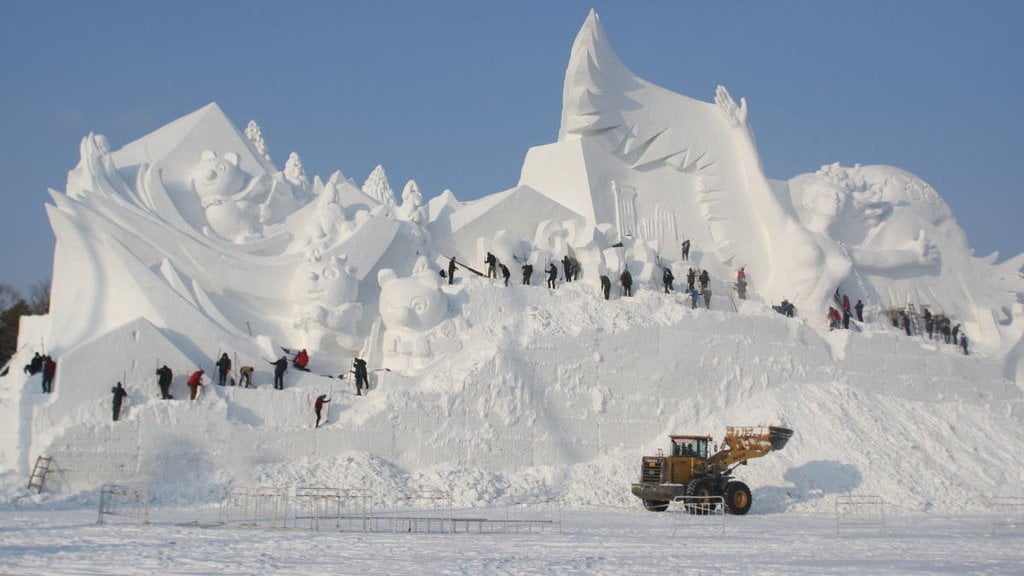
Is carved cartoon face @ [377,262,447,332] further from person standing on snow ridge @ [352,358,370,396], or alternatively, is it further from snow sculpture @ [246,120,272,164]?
snow sculpture @ [246,120,272,164]

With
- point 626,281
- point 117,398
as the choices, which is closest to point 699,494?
point 626,281

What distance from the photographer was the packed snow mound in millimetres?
18078

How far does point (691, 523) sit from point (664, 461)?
7.96 feet

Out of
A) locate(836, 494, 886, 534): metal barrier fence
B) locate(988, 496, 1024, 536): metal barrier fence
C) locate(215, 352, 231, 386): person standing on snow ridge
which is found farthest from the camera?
locate(215, 352, 231, 386): person standing on snow ridge

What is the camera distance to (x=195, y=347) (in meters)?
19.0

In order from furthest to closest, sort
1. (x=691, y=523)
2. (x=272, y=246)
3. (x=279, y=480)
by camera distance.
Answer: (x=272, y=246), (x=279, y=480), (x=691, y=523)

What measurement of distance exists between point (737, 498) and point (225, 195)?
456 inches

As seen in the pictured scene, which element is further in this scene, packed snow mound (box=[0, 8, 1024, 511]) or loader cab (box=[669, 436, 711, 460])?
loader cab (box=[669, 436, 711, 460])

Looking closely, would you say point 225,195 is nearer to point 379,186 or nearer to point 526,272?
point 526,272

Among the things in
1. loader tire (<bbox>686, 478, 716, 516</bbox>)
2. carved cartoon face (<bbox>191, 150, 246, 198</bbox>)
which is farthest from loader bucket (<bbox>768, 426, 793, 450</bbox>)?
carved cartoon face (<bbox>191, 150, 246, 198</bbox>)

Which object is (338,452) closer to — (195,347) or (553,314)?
(195,347)

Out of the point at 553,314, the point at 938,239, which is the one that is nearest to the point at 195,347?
the point at 553,314

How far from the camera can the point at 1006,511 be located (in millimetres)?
20594

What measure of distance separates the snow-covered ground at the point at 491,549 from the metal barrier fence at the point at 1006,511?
244cm
